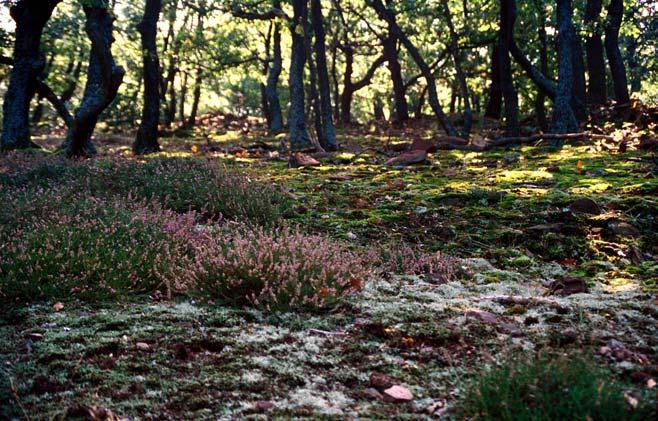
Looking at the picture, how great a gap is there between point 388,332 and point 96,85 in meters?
13.6

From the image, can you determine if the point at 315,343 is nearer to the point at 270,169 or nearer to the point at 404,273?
the point at 404,273

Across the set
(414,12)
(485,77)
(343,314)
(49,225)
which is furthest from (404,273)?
(485,77)

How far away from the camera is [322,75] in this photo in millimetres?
16297

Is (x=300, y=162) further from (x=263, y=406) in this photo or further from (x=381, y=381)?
(x=263, y=406)

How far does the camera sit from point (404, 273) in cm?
591

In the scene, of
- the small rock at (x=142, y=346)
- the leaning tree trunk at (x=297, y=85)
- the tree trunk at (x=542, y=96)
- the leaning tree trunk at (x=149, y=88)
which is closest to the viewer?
the small rock at (x=142, y=346)

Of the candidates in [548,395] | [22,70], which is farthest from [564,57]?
[22,70]

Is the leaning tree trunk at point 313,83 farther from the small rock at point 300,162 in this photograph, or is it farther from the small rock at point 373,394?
the small rock at point 373,394

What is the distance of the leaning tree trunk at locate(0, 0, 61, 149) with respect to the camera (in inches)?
646

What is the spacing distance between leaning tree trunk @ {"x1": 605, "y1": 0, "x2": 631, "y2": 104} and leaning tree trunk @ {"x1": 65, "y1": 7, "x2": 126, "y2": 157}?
14257mm

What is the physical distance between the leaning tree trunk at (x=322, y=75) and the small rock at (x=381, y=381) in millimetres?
13390

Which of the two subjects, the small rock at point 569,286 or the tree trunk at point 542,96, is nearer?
the small rock at point 569,286

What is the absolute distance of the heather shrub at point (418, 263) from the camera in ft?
18.7

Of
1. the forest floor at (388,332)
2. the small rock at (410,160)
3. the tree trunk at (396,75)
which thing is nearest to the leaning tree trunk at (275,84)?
the tree trunk at (396,75)
